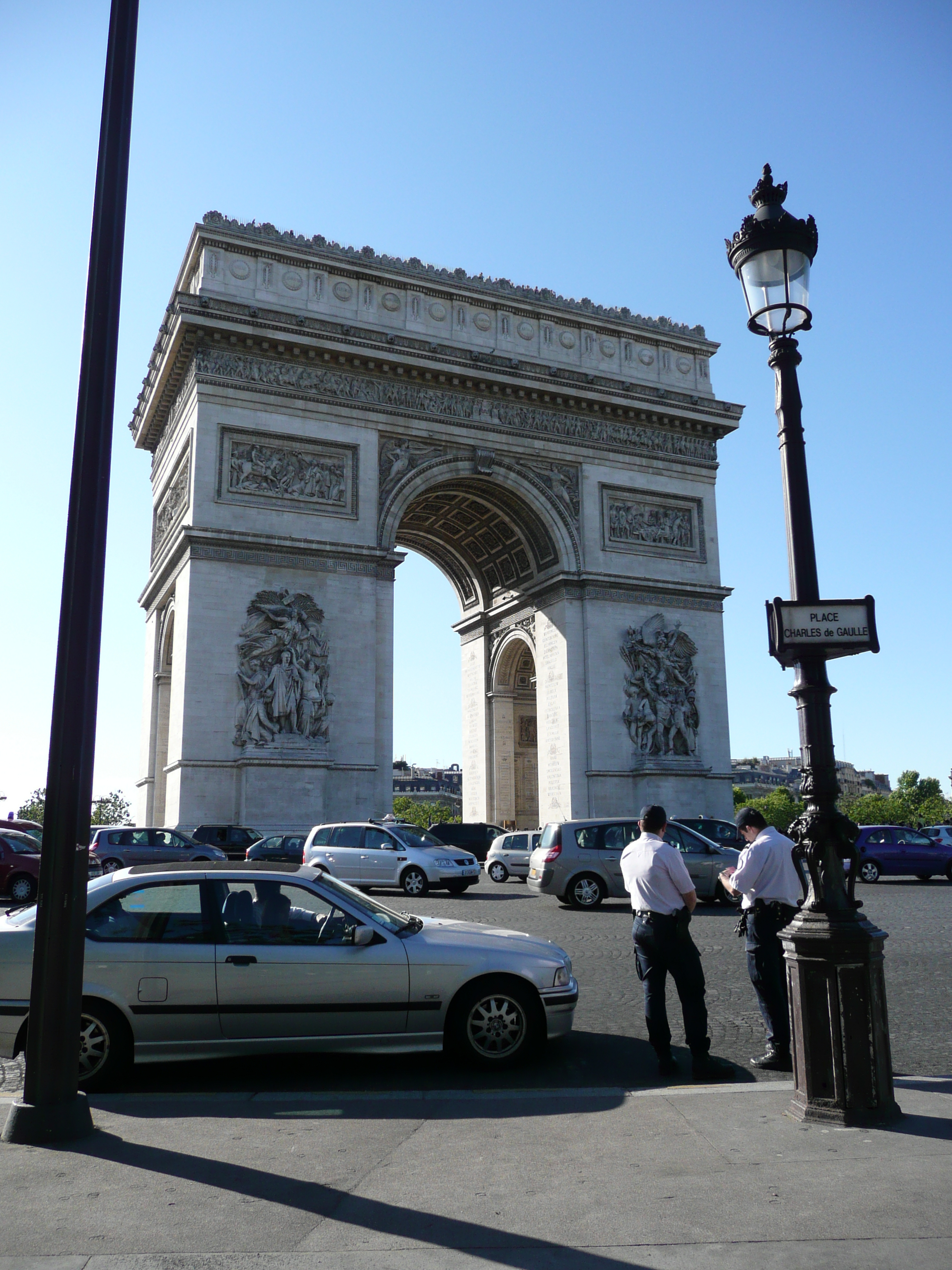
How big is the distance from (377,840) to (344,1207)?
16908 millimetres

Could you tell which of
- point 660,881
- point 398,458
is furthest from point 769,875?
point 398,458

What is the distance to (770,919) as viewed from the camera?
275 inches

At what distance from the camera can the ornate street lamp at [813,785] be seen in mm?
5312

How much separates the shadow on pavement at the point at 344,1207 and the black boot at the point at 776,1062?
3.29 metres

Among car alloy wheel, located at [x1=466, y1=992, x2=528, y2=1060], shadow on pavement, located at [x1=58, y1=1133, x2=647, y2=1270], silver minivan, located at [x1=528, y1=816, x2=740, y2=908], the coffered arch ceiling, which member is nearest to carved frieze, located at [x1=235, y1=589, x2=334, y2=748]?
the coffered arch ceiling

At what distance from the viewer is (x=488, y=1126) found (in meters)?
5.46

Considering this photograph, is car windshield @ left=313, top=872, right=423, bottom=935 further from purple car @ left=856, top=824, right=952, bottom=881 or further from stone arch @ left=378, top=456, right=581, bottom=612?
stone arch @ left=378, top=456, right=581, bottom=612

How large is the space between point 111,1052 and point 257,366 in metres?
25.8

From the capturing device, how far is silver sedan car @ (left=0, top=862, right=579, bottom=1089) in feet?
21.7

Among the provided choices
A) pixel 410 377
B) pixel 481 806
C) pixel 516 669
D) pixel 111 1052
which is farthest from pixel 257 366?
pixel 111 1052

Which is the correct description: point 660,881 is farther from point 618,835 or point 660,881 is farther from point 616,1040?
point 618,835

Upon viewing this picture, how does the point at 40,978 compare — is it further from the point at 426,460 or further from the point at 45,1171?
the point at 426,460

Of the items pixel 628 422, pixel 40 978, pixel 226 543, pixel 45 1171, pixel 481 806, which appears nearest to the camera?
pixel 45 1171

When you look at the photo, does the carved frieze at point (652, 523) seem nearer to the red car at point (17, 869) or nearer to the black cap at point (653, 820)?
the red car at point (17, 869)
